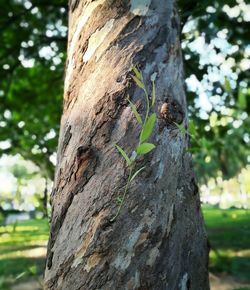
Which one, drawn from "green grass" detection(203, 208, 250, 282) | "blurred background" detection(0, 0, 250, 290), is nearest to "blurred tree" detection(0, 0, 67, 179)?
"blurred background" detection(0, 0, 250, 290)

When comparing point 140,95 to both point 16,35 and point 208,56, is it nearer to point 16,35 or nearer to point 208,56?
point 208,56

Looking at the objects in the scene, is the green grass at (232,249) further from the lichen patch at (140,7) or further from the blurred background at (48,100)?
the lichen patch at (140,7)

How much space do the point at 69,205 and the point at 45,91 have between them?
15.6ft

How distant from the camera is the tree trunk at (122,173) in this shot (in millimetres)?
869

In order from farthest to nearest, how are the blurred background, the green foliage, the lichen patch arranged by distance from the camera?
the blurred background
the lichen patch
the green foliage

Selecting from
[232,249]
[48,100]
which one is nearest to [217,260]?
[232,249]

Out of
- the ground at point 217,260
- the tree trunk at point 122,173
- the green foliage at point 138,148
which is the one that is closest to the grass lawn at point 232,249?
the ground at point 217,260

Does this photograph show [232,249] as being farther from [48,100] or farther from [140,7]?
[140,7]

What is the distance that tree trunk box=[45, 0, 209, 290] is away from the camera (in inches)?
34.2

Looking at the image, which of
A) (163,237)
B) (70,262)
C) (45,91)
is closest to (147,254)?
(163,237)

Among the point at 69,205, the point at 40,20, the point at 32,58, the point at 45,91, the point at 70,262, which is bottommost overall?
the point at 70,262

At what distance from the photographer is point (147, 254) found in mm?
867

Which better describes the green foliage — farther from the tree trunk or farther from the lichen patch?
the lichen patch

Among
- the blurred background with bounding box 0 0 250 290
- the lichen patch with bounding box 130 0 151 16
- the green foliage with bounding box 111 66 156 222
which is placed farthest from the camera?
the blurred background with bounding box 0 0 250 290
